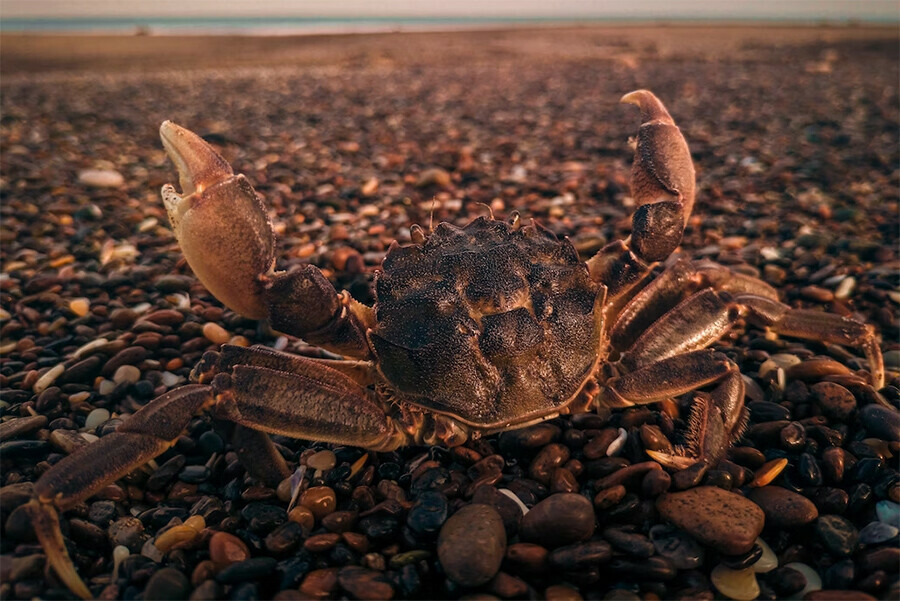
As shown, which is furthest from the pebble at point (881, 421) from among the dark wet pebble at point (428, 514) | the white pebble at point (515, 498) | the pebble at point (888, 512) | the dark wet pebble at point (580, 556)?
the dark wet pebble at point (428, 514)

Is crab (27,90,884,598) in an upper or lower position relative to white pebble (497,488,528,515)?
upper

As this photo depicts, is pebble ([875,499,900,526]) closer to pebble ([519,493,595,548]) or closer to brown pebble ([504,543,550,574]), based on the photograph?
pebble ([519,493,595,548])

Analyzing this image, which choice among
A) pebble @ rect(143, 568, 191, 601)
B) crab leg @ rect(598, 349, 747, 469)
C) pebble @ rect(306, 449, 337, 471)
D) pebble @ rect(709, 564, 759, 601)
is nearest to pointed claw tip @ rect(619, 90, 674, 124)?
crab leg @ rect(598, 349, 747, 469)

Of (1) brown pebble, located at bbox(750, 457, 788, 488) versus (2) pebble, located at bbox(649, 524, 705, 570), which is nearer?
(2) pebble, located at bbox(649, 524, 705, 570)

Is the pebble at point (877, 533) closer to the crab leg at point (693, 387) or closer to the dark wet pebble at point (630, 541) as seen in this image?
the crab leg at point (693, 387)

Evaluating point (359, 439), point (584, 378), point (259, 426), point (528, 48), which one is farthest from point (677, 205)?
point (528, 48)

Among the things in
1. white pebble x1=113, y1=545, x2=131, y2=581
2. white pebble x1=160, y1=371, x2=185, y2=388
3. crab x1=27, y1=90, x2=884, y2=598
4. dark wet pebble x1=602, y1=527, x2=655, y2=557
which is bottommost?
white pebble x1=113, y1=545, x2=131, y2=581

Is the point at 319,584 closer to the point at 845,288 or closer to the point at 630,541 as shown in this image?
the point at 630,541
